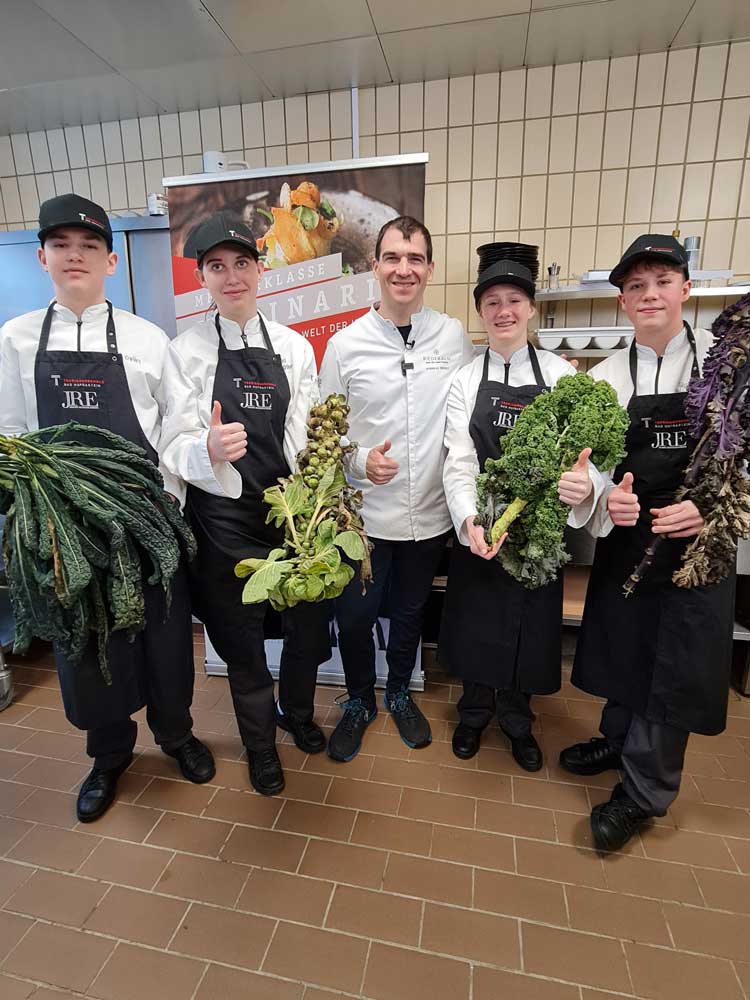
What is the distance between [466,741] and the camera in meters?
2.08

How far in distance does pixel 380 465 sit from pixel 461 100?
2425mm

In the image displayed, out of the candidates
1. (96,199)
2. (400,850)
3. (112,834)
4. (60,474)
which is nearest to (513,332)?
(60,474)

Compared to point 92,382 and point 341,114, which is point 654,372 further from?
point 341,114

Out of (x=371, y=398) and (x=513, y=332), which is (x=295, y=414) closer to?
(x=371, y=398)

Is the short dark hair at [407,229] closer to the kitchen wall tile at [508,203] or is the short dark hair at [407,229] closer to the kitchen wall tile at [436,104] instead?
the kitchen wall tile at [508,203]

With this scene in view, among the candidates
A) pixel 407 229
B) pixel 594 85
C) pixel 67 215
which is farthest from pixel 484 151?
pixel 67 215

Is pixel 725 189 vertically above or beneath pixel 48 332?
above

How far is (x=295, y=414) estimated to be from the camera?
1737mm

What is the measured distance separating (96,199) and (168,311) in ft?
4.28

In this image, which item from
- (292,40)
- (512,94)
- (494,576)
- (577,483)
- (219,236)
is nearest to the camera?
(577,483)

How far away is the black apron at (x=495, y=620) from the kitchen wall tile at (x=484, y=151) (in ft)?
5.85

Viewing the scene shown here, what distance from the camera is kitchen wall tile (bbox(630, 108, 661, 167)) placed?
110 inches

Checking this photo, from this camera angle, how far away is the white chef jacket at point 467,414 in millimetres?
1744

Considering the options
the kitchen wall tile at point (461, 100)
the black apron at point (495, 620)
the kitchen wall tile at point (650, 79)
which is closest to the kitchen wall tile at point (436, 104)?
the kitchen wall tile at point (461, 100)
